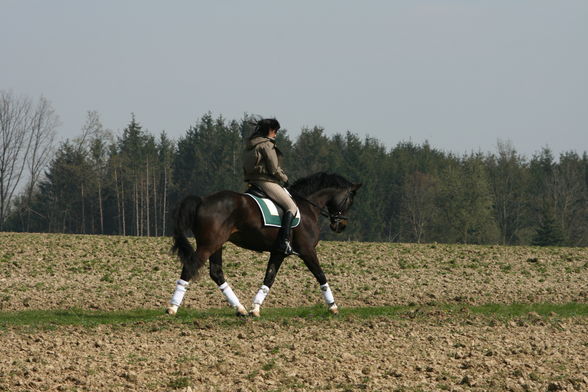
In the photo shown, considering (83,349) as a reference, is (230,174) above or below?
above

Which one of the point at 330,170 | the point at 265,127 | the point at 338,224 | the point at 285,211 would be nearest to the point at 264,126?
the point at 265,127

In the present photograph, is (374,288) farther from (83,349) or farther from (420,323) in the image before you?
(83,349)

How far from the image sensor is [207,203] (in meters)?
14.4

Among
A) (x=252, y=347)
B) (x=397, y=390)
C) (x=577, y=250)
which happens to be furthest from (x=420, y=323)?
(x=577, y=250)

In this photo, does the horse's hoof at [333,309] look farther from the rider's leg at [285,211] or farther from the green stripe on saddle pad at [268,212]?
the green stripe on saddle pad at [268,212]

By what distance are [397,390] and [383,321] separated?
566cm

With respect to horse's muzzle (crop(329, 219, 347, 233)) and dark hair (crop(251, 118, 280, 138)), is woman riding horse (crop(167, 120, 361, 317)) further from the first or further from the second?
horse's muzzle (crop(329, 219, 347, 233))

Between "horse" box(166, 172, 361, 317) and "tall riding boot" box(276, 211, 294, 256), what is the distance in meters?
0.09

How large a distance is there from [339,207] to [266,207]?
2.09m

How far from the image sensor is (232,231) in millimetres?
14641

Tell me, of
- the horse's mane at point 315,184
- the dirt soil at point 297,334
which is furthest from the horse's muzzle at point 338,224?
the dirt soil at point 297,334

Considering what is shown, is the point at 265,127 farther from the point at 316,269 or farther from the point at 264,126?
the point at 316,269

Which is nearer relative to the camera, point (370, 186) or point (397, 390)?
point (397, 390)

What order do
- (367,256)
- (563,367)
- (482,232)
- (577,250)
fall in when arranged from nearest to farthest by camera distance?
1. (563,367)
2. (367,256)
3. (577,250)
4. (482,232)
